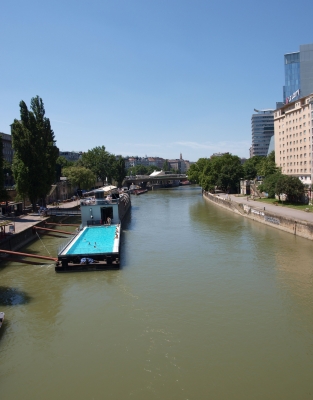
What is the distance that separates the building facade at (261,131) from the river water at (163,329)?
14254 cm

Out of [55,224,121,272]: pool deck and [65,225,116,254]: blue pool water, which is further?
[65,225,116,254]: blue pool water

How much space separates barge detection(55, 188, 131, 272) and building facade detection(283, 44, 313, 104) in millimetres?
66021

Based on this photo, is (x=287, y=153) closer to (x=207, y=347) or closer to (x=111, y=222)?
(x=111, y=222)

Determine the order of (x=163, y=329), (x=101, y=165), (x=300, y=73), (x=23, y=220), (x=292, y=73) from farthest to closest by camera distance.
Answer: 1. (x=292, y=73)
2. (x=300, y=73)
3. (x=101, y=165)
4. (x=23, y=220)
5. (x=163, y=329)

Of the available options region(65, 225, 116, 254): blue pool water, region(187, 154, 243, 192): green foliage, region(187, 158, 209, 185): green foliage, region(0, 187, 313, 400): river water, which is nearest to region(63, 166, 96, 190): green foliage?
region(187, 154, 243, 192): green foliage

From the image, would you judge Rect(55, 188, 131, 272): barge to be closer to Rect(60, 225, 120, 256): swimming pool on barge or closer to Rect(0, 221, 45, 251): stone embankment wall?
Rect(60, 225, 120, 256): swimming pool on barge

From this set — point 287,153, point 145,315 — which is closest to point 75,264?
point 145,315

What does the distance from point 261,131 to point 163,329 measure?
156170 mm

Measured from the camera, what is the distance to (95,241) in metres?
24.6

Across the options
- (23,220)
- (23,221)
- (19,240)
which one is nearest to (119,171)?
(23,220)

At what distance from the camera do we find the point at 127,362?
36.2ft

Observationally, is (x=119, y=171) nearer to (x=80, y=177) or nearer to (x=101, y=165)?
(x=101, y=165)

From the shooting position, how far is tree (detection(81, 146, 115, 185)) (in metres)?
89.7

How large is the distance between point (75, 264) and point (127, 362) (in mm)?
10162
